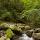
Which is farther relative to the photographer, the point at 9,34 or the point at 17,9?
the point at 17,9

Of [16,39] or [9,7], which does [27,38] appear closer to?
[16,39]

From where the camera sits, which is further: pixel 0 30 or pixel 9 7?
pixel 9 7

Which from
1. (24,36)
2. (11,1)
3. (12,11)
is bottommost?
(24,36)

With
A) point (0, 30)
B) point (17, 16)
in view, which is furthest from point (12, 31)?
point (17, 16)

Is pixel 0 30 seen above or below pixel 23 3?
below

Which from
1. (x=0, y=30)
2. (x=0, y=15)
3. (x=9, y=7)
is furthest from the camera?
(x=9, y=7)

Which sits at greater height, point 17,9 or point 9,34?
point 17,9

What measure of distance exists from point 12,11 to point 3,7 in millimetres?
428

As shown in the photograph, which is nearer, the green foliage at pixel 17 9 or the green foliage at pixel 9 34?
the green foliage at pixel 9 34

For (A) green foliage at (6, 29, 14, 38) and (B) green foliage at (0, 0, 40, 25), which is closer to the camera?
(A) green foliage at (6, 29, 14, 38)

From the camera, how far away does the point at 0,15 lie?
552 cm

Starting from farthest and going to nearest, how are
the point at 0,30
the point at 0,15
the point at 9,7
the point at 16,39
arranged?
the point at 9,7
the point at 0,15
the point at 0,30
the point at 16,39

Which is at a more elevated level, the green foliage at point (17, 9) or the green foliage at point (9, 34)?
the green foliage at point (17, 9)

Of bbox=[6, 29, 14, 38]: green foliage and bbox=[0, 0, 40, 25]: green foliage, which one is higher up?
bbox=[0, 0, 40, 25]: green foliage
